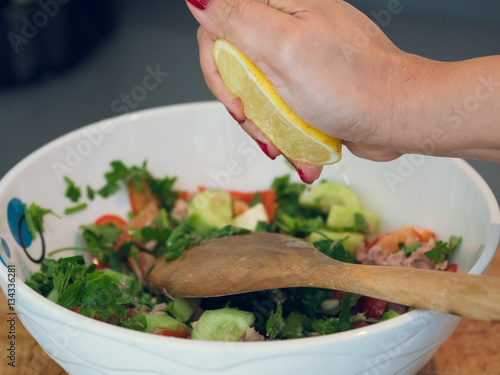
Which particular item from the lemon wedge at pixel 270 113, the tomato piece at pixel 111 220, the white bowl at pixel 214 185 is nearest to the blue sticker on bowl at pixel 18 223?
the white bowl at pixel 214 185

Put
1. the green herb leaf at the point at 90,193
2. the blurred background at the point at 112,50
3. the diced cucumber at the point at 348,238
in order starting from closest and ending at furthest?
1. the diced cucumber at the point at 348,238
2. the green herb leaf at the point at 90,193
3. the blurred background at the point at 112,50

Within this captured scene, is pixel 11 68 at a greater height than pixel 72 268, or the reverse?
pixel 11 68

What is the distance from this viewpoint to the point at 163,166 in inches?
71.5

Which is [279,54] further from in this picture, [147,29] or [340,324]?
[147,29]

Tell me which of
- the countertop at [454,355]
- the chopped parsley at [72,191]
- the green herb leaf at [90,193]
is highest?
the chopped parsley at [72,191]

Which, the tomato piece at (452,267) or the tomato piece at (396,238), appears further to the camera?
the tomato piece at (396,238)

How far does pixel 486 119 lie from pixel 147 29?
3.45 m

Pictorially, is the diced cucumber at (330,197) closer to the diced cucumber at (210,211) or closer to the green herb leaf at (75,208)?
the diced cucumber at (210,211)

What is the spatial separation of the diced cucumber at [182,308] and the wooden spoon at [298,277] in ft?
0.07

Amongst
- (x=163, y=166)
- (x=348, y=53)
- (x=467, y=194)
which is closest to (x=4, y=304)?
(x=163, y=166)

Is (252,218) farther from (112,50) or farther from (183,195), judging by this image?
(112,50)

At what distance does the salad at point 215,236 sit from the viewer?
1178 millimetres

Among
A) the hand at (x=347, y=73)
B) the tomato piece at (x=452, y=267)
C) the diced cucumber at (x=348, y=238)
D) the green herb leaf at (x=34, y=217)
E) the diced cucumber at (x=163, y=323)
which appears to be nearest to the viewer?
the hand at (x=347, y=73)

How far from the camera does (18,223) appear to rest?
54.8 inches
